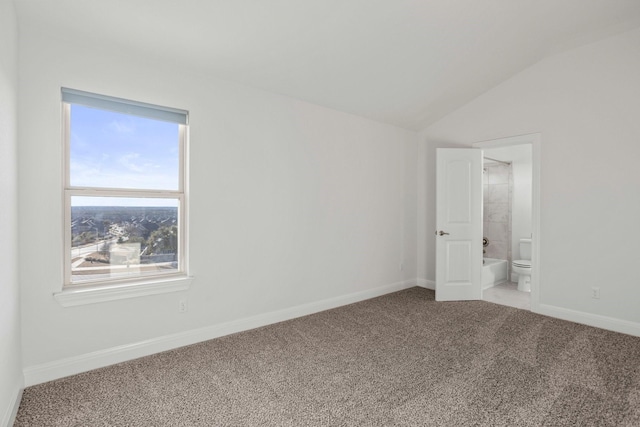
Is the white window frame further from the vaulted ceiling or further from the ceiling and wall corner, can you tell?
the vaulted ceiling

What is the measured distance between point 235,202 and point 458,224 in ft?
10.1

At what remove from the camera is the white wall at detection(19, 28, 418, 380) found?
243 cm

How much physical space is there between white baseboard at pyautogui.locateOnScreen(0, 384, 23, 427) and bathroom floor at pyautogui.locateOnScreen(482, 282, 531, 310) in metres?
4.88

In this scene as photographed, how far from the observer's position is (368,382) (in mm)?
2465

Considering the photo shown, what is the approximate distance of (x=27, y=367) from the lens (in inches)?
94.0

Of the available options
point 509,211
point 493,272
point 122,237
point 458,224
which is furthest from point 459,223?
point 122,237

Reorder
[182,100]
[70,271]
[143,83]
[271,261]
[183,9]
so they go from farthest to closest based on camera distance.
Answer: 1. [271,261]
2. [182,100]
3. [143,83]
4. [70,271]
5. [183,9]

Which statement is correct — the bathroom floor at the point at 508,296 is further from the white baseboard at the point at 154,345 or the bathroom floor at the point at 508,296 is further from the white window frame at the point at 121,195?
the white window frame at the point at 121,195

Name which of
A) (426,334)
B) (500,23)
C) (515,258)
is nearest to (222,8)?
(500,23)

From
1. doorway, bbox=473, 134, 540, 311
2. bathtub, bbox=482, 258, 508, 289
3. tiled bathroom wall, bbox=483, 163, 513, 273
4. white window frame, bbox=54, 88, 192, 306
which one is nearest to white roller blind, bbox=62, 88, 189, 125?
white window frame, bbox=54, 88, 192, 306

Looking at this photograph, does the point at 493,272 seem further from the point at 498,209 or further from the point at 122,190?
the point at 122,190

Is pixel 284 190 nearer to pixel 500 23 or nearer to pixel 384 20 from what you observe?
pixel 384 20

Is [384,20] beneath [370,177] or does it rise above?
above

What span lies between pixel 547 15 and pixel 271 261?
11.6 feet
